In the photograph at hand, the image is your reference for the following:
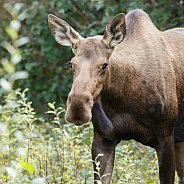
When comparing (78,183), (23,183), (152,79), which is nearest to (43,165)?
(78,183)

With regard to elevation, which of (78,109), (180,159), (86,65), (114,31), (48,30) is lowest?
(180,159)

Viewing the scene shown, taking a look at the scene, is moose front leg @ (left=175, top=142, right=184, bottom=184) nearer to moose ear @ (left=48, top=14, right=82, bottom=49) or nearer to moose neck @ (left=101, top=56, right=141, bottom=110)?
moose neck @ (left=101, top=56, right=141, bottom=110)

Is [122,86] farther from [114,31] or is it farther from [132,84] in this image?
[114,31]

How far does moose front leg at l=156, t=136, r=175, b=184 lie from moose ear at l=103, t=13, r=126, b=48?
1.03m

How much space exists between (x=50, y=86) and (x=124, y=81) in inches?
266

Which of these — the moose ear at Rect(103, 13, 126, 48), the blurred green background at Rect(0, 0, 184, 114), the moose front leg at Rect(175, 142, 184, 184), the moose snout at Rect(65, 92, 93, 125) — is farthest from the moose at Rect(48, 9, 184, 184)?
the blurred green background at Rect(0, 0, 184, 114)

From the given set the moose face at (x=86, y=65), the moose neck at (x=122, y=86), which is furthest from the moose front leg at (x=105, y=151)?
the moose face at (x=86, y=65)

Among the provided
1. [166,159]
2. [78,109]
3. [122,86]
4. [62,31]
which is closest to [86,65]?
[78,109]

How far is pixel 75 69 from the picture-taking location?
209 inches

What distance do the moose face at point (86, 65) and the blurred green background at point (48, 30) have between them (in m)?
5.38

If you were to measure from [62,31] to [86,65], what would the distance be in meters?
0.86

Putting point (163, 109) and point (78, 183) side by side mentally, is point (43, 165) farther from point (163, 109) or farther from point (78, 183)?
point (163, 109)

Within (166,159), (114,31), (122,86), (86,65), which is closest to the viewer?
(86,65)

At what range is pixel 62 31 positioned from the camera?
19.9 feet
